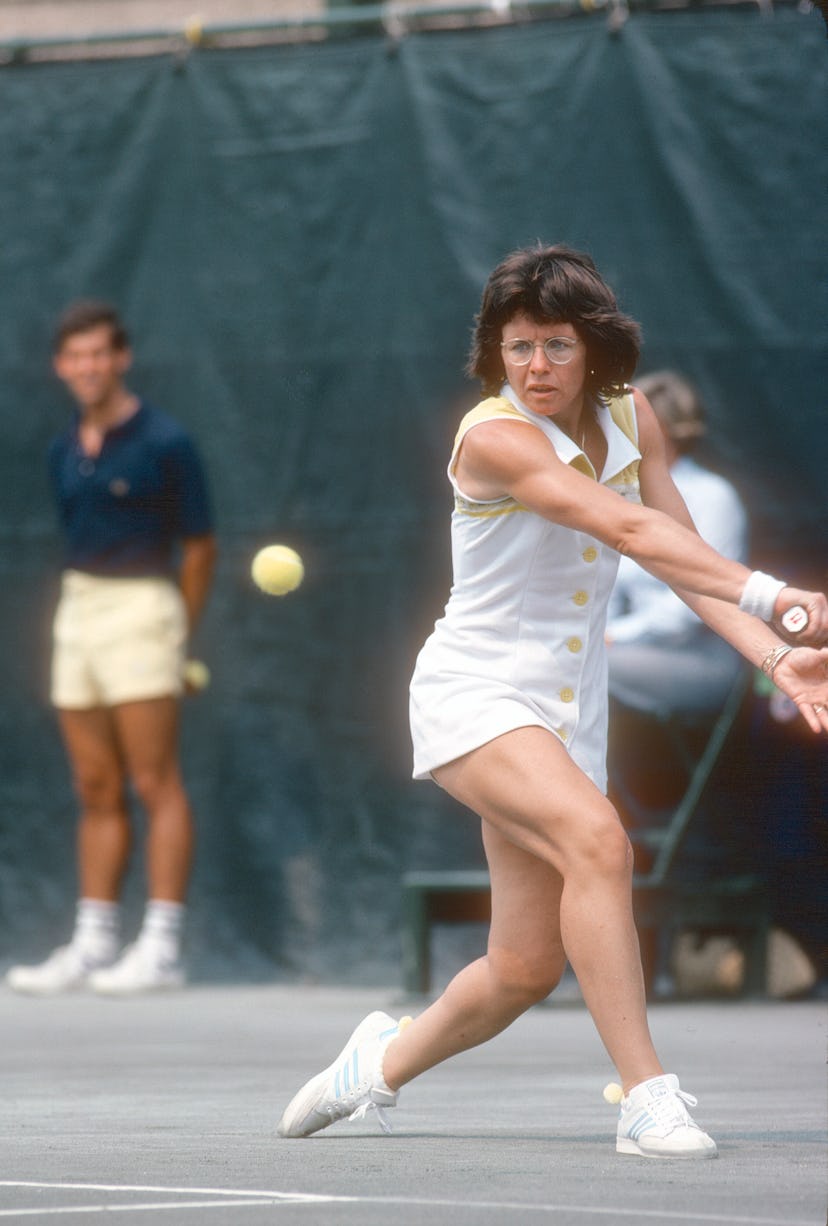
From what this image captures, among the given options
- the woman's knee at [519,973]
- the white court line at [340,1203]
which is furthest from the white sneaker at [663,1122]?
the white court line at [340,1203]

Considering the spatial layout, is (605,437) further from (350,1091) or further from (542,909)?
(350,1091)

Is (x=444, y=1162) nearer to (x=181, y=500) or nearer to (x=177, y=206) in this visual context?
(x=181, y=500)

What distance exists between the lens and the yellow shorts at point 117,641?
856 cm

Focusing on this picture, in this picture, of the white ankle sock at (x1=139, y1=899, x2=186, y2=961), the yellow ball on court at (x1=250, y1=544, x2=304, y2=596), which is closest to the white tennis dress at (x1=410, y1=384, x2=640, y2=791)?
the yellow ball on court at (x1=250, y1=544, x2=304, y2=596)

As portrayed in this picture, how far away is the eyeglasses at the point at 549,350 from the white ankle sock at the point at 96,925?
411 cm

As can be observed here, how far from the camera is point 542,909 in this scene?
4793 mm

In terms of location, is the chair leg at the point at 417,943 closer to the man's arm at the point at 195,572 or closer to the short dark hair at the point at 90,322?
the man's arm at the point at 195,572

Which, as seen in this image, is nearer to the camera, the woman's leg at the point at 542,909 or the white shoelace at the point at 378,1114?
the woman's leg at the point at 542,909

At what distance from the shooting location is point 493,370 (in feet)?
16.5

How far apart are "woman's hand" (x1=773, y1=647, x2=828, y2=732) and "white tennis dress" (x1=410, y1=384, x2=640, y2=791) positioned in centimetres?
53

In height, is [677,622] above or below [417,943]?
above

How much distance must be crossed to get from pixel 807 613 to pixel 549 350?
2.68ft

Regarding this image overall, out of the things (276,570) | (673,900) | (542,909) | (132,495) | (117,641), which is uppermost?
(132,495)

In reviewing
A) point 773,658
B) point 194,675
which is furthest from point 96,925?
point 773,658
